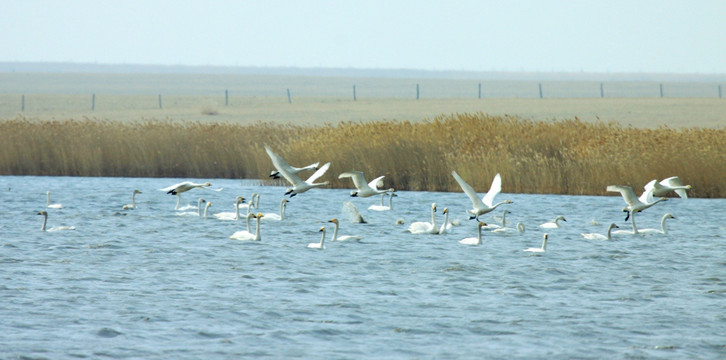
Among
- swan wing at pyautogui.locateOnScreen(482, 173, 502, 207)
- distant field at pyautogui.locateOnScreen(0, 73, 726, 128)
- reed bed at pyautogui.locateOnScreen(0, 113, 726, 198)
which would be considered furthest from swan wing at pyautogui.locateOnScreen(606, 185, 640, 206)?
distant field at pyautogui.locateOnScreen(0, 73, 726, 128)

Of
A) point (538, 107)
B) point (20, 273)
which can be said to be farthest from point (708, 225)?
point (538, 107)

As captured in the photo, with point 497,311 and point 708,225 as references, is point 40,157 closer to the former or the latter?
point 708,225

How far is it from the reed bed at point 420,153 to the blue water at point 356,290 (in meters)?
2.38

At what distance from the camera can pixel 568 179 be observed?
82.5 ft

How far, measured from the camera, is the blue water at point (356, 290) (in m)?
9.98

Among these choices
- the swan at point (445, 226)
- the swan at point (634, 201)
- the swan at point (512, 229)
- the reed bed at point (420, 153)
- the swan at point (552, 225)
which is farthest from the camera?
the reed bed at point (420, 153)

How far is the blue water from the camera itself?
9.98m

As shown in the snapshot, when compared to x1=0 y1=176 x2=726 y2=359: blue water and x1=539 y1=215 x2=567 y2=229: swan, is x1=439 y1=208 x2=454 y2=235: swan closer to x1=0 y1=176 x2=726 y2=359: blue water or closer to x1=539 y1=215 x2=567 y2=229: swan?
x1=0 y1=176 x2=726 y2=359: blue water

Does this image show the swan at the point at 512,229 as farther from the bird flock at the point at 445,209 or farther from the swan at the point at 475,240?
the swan at the point at 475,240

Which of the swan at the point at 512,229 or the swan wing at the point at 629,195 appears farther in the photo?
the swan at the point at 512,229

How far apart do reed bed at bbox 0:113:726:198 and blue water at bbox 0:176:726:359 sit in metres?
2.38

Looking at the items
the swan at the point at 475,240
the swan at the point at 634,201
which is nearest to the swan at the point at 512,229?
the swan at the point at 475,240

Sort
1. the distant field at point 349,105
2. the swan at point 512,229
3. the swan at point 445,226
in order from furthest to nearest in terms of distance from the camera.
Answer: the distant field at point 349,105 < the swan at point 512,229 < the swan at point 445,226

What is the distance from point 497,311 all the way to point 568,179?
553 inches
